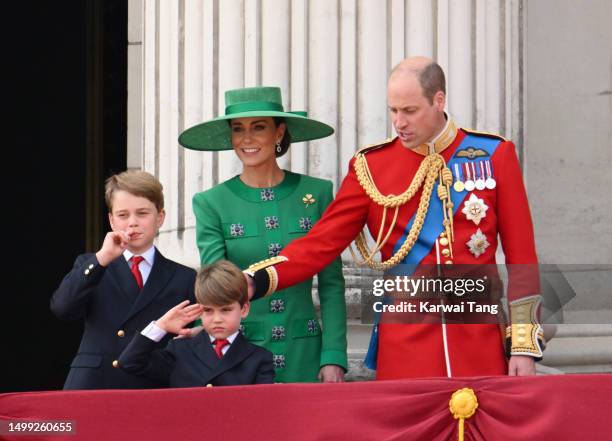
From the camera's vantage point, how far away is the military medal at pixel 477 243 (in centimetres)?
444

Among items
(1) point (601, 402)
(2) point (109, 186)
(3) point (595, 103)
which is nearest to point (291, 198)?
(2) point (109, 186)

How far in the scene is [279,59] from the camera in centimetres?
561

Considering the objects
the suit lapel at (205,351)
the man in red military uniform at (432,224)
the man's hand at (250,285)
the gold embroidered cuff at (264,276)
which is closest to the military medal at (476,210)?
the man in red military uniform at (432,224)

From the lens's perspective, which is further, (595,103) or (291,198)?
(595,103)

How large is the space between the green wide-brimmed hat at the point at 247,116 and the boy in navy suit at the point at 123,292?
52cm

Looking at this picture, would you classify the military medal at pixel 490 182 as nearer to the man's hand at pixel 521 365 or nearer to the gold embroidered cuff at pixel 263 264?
the man's hand at pixel 521 365

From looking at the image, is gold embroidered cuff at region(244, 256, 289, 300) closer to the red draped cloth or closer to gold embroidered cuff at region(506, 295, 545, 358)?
the red draped cloth

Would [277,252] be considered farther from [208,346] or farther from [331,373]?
[208,346]

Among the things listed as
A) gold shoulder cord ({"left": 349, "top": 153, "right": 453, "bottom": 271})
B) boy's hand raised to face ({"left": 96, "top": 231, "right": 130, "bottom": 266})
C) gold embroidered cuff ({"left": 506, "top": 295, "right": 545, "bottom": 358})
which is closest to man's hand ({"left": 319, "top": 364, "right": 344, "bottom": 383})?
gold shoulder cord ({"left": 349, "top": 153, "right": 453, "bottom": 271})

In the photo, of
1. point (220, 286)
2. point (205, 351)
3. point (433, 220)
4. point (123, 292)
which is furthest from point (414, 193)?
point (123, 292)

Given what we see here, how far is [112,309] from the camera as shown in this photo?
437 cm

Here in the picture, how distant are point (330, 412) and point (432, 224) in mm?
871

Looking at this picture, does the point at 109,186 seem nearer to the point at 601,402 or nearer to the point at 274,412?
the point at 274,412

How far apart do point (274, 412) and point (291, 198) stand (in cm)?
111
